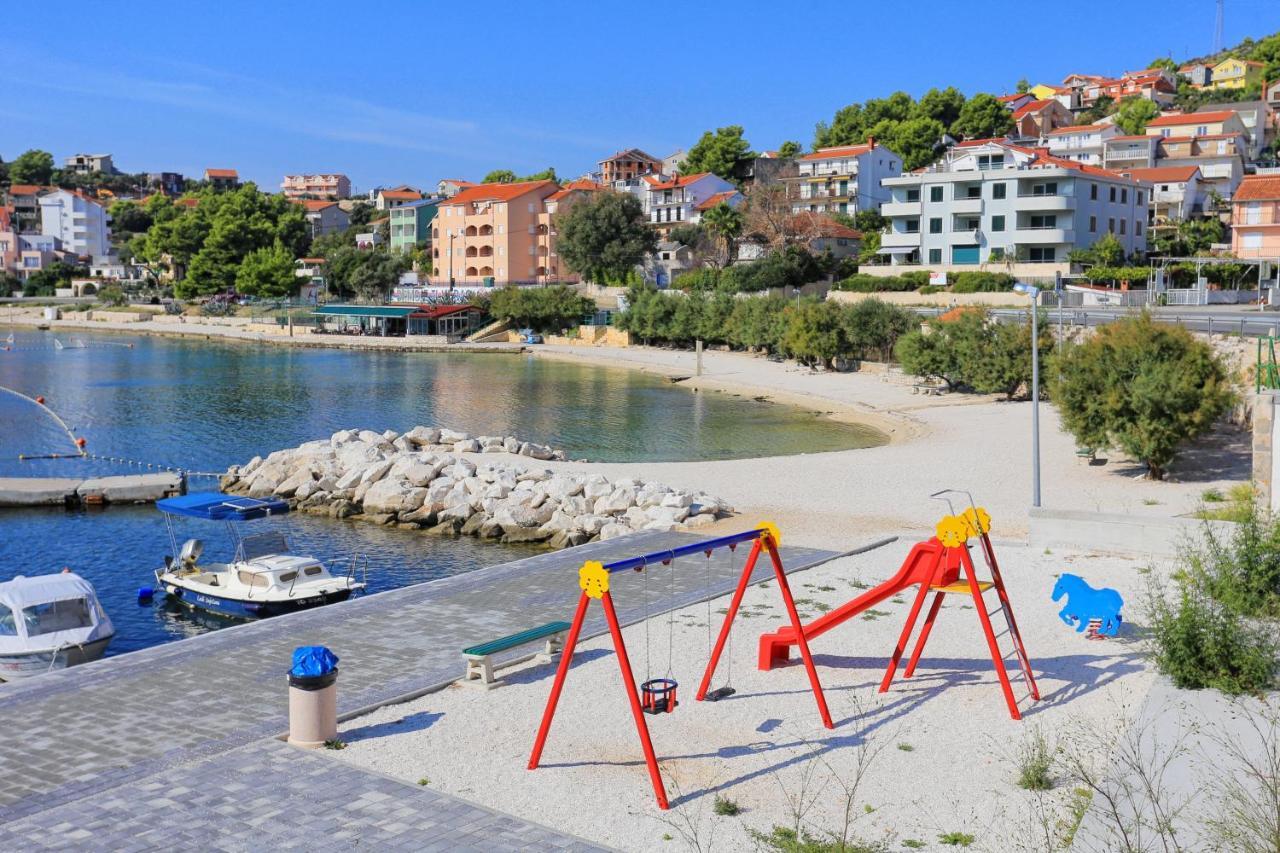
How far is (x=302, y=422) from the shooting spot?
51906mm

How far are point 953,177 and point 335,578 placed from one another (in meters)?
66.8

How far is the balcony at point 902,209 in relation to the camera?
275ft

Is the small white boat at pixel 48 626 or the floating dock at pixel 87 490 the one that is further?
the floating dock at pixel 87 490

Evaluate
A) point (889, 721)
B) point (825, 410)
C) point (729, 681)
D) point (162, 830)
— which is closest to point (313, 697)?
point (162, 830)

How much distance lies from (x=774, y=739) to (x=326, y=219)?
176532 mm

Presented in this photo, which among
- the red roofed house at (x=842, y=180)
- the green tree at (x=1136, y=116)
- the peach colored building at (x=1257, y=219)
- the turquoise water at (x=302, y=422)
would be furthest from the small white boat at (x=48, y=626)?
the green tree at (x=1136, y=116)

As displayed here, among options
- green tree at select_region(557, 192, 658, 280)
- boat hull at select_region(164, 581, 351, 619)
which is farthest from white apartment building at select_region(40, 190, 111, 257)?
boat hull at select_region(164, 581, 351, 619)

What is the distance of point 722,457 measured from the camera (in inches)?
1615

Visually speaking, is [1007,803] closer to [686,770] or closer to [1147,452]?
[686,770]

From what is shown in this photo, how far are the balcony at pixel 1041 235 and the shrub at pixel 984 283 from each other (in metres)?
6.48

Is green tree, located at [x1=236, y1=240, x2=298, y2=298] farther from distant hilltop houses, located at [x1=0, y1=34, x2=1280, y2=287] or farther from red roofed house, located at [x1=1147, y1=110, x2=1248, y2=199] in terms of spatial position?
red roofed house, located at [x1=1147, y1=110, x2=1248, y2=199]

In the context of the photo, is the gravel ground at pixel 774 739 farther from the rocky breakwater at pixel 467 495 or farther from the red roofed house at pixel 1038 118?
the red roofed house at pixel 1038 118

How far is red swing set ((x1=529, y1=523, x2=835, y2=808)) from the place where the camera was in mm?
11453

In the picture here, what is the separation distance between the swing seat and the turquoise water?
11511mm
